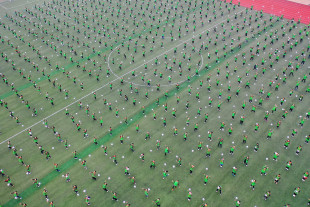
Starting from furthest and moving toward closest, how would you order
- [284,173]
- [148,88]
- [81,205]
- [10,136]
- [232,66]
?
[232,66] < [148,88] < [10,136] < [284,173] < [81,205]

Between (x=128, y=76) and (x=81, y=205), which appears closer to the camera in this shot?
(x=81, y=205)

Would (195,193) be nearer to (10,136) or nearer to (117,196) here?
(117,196)

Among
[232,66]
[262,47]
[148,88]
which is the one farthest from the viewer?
[262,47]

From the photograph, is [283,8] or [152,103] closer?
[152,103]

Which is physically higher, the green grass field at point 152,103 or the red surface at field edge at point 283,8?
the red surface at field edge at point 283,8

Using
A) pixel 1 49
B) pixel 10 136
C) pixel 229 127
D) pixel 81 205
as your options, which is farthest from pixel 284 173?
pixel 1 49
